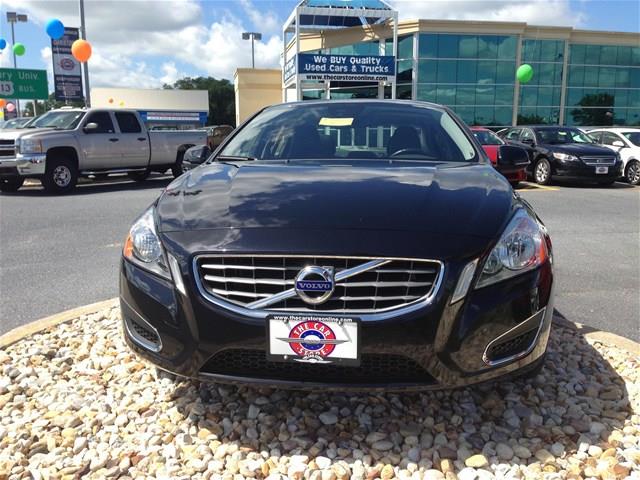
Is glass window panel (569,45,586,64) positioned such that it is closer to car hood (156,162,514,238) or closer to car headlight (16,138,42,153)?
car headlight (16,138,42,153)

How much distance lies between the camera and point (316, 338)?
7.00 feet

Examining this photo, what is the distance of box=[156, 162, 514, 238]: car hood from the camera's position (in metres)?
2.29

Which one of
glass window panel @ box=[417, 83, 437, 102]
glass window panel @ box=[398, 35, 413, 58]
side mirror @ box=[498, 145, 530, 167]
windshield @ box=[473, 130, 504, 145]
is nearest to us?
side mirror @ box=[498, 145, 530, 167]

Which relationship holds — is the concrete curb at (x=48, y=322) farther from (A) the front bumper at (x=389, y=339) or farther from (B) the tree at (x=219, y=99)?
(B) the tree at (x=219, y=99)

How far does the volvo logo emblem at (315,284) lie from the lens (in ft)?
6.96

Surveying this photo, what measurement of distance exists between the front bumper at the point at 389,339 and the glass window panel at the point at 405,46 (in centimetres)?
3336

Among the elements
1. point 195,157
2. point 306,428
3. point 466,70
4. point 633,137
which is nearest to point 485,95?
point 466,70

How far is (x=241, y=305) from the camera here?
86.2 inches

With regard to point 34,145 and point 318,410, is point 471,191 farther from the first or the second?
point 34,145

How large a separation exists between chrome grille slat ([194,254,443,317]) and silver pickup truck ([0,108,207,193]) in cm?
1078

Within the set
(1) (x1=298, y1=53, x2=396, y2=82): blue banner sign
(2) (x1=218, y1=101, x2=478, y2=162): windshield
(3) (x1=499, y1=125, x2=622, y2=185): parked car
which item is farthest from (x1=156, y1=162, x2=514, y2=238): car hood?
(1) (x1=298, y1=53, x2=396, y2=82): blue banner sign

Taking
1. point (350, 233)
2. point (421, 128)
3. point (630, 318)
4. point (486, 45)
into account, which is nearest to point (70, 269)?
point (421, 128)

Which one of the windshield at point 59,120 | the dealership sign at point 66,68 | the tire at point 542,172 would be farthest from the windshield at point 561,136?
the dealership sign at point 66,68

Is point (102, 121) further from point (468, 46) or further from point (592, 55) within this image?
point (592, 55)
